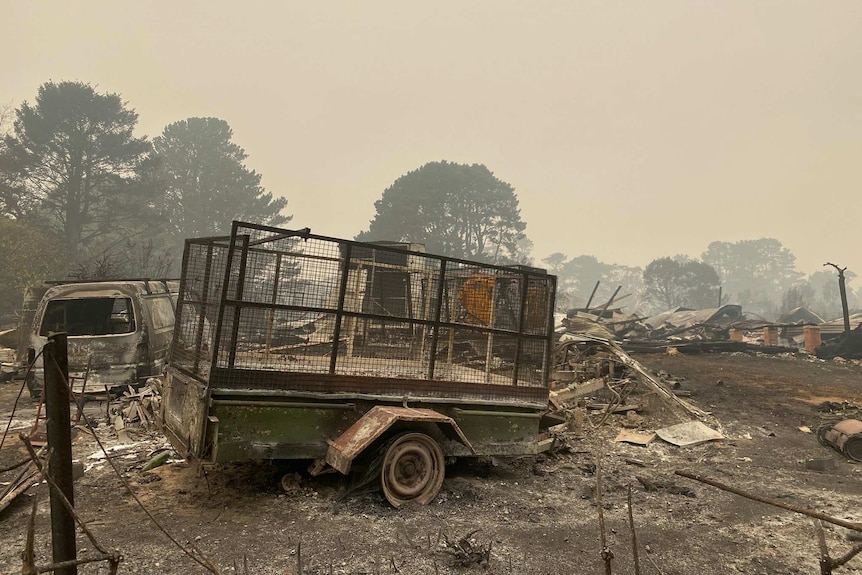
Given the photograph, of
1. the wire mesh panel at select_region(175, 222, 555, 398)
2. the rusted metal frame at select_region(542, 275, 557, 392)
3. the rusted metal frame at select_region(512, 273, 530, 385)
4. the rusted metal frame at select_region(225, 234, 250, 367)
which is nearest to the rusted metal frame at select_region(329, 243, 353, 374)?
the wire mesh panel at select_region(175, 222, 555, 398)

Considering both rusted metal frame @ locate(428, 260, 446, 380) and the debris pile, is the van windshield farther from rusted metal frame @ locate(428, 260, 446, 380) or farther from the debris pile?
rusted metal frame @ locate(428, 260, 446, 380)

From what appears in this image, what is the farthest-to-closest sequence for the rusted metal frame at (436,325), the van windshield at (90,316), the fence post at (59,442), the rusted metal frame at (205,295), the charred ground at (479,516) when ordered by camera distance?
the van windshield at (90,316), the rusted metal frame at (436,325), the rusted metal frame at (205,295), the charred ground at (479,516), the fence post at (59,442)

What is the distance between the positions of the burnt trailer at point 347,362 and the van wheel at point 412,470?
0.04 ft

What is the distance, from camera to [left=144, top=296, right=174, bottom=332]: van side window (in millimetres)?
9078

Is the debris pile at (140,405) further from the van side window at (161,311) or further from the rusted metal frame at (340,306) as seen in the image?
the rusted metal frame at (340,306)

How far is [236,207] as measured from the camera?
46.5m

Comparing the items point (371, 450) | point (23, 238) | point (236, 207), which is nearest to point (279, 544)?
point (371, 450)

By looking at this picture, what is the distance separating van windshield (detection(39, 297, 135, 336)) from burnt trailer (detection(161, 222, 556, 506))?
13.4ft

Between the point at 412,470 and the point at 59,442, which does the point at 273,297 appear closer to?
the point at 412,470

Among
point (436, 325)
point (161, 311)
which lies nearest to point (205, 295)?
point (436, 325)

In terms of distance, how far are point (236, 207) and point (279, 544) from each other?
4643 centimetres

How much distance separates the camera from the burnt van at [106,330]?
27.8 ft

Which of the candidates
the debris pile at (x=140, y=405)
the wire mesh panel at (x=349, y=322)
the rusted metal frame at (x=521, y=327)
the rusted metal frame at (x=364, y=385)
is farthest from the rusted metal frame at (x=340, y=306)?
the debris pile at (x=140, y=405)

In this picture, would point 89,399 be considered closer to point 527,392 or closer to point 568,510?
point 527,392
